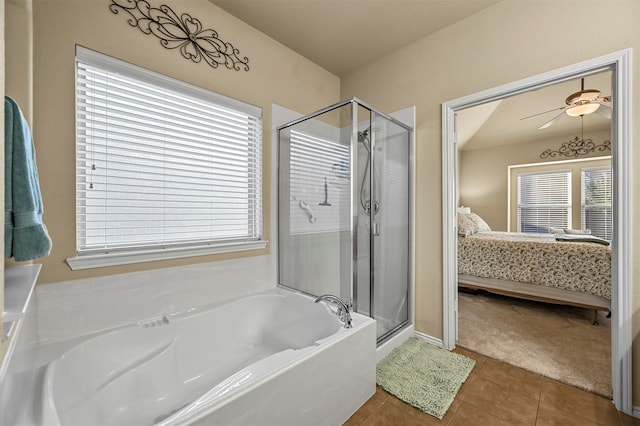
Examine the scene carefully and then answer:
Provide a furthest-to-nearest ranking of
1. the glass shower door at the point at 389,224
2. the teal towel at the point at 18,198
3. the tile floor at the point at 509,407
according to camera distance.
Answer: the glass shower door at the point at 389,224 < the tile floor at the point at 509,407 < the teal towel at the point at 18,198

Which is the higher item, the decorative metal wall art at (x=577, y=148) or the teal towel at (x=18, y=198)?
the decorative metal wall art at (x=577, y=148)

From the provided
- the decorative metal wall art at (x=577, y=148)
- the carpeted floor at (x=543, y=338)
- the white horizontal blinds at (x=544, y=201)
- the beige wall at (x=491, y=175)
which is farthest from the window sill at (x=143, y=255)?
the decorative metal wall art at (x=577, y=148)

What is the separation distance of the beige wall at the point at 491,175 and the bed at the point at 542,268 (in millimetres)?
2778

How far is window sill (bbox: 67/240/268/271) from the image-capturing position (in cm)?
150

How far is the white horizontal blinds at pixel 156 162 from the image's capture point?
5.11 feet

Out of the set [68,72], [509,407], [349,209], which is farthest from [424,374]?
[68,72]

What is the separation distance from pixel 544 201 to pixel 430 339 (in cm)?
483

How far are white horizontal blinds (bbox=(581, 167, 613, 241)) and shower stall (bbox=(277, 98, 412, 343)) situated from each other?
477 centimetres

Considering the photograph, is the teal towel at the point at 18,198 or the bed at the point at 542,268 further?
the bed at the point at 542,268

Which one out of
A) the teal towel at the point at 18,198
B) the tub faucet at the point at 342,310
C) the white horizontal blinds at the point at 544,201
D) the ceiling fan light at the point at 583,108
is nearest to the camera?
the teal towel at the point at 18,198

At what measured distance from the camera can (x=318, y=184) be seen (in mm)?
2162

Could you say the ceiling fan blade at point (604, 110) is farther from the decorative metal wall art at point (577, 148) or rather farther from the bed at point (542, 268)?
the decorative metal wall art at point (577, 148)

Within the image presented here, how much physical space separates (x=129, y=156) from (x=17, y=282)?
0.90 metres

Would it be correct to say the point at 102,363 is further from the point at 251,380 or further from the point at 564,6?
the point at 564,6
